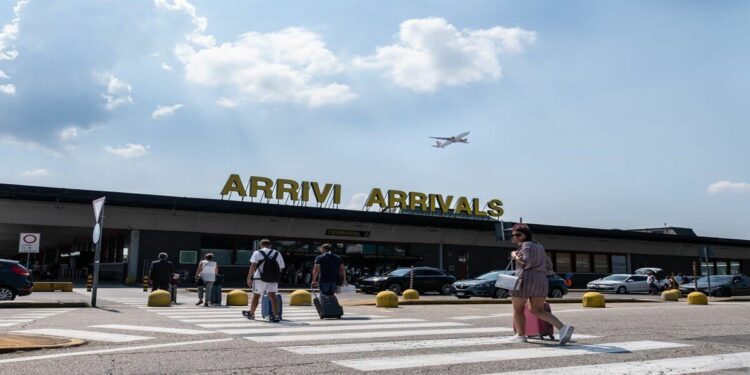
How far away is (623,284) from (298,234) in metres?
20.5

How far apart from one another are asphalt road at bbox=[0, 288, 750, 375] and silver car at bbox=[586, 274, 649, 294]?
27.4 metres

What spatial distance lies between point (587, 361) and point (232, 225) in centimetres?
3193

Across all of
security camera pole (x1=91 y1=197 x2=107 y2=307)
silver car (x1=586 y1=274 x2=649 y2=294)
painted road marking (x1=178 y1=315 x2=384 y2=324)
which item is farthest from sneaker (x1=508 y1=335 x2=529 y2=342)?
Result: silver car (x1=586 y1=274 x2=649 y2=294)

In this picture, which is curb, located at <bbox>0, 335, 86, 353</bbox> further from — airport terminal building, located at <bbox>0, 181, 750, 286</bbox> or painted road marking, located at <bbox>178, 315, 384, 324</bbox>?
airport terminal building, located at <bbox>0, 181, 750, 286</bbox>

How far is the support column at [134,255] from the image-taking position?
33438mm

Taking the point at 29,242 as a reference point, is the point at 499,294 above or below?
below

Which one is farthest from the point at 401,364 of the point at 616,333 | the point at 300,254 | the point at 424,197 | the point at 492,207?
the point at 492,207

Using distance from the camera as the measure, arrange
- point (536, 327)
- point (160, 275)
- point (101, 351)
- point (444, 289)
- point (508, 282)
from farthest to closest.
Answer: point (444, 289)
point (160, 275)
point (536, 327)
point (508, 282)
point (101, 351)

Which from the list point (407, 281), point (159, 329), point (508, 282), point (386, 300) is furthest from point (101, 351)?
point (407, 281)

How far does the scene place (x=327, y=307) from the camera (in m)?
11.8

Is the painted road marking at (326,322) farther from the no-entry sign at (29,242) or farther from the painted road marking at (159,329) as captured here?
the no-entry sign at (29,242)

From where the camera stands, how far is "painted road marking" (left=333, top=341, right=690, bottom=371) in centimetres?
624

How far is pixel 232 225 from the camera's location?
120ft

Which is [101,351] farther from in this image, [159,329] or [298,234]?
[298,234]
